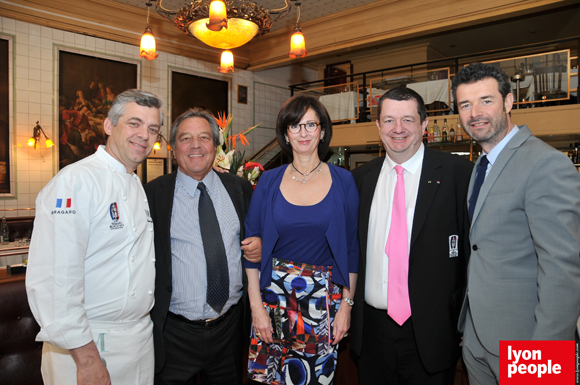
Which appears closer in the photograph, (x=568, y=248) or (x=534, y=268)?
(x=568, y=248)

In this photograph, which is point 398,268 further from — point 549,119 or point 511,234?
point 549,119

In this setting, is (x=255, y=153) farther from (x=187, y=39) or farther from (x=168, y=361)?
(x=168, y=361)

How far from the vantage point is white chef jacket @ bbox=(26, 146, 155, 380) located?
134cm

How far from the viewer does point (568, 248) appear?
4.33 ft

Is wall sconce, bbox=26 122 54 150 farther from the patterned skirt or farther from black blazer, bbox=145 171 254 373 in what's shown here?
the patterned skirt

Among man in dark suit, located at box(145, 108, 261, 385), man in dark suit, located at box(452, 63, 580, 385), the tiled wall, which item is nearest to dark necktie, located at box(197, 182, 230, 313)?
man in dark suit, located at box(145, 108, 261, 385)

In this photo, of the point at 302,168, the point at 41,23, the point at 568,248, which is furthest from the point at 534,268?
the point at 41,23

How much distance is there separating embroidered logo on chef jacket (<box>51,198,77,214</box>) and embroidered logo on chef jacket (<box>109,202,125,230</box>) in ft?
0.55

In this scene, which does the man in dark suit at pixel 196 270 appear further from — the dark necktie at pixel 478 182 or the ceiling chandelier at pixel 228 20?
the ceiling chandelier at pixel 228 20

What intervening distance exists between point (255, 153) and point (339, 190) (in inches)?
361

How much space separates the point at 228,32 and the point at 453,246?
4299 millimetres

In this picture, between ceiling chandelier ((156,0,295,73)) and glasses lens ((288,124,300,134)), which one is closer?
glasses lens ((288,124,300,134))

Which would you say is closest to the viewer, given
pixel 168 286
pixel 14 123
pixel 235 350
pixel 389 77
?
pixel 168 286

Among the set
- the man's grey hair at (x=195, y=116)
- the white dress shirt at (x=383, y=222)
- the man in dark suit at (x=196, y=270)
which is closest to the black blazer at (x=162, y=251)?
the man in dark suit at (x=196, y=270)
